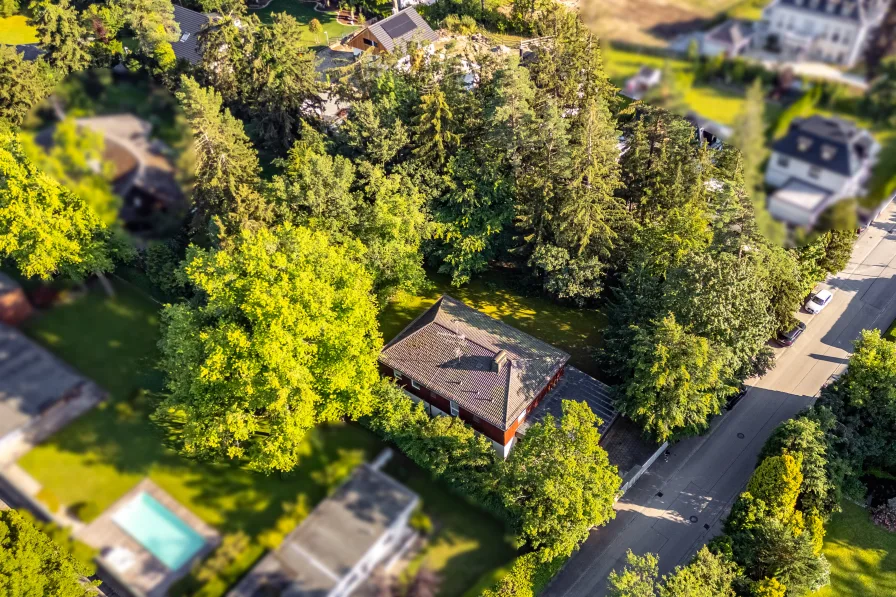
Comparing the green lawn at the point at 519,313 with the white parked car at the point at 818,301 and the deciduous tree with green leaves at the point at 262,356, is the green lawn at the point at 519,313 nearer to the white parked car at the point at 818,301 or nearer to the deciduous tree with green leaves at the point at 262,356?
the deciduous tree with green leaves at the point at 262,356

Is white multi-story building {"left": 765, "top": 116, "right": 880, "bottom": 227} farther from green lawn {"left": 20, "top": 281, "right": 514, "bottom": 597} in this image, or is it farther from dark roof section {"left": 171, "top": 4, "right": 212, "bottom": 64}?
dark roof section {"left": 171, "top": 4, "right": 212, "bottom": 64}

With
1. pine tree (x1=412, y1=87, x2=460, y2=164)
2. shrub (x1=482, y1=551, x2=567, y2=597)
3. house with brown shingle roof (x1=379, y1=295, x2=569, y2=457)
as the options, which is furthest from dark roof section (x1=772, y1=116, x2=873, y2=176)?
pine tree (x1=412, y1=87, x2=460, y2=164)

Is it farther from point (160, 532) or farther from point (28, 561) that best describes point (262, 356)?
point (28, 561)

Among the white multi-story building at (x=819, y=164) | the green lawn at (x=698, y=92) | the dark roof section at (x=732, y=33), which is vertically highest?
the dark roof section at (x=732, y=33)

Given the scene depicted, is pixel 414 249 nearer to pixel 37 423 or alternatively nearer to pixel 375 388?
pixel 375 388

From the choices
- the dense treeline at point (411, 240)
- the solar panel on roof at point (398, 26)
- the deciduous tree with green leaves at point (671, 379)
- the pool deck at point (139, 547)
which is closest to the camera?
the pool deck at point (139, 547)

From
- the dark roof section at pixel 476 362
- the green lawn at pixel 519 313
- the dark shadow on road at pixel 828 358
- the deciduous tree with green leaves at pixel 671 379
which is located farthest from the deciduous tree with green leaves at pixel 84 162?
the dark shadow on road at pixel 828 358

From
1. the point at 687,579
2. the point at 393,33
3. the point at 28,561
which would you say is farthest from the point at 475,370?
the point at 393,33
